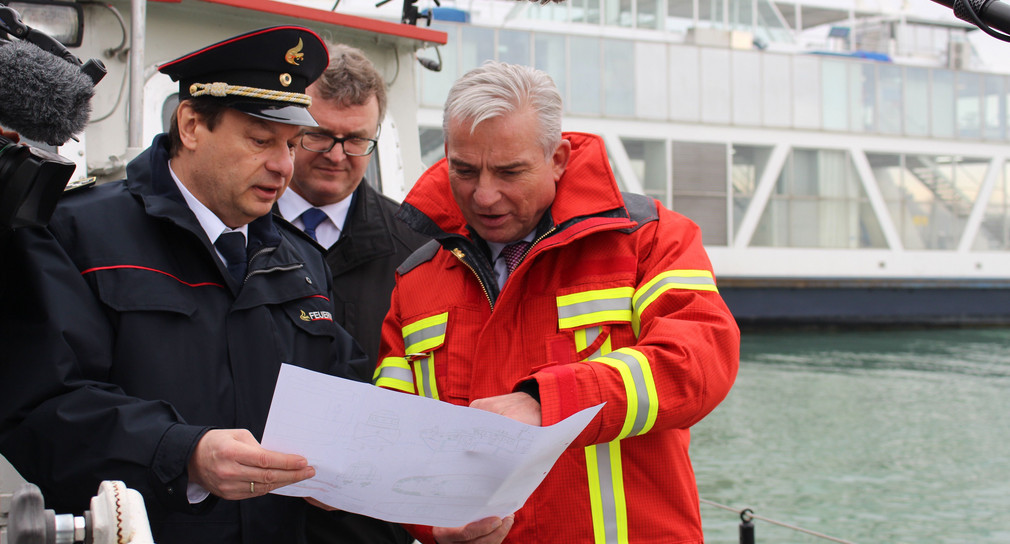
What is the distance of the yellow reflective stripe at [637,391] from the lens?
190 cm

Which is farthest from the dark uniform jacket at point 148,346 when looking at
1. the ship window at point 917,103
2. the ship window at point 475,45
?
the ship window at point 917,103

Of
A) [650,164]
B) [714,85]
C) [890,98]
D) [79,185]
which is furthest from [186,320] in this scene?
[890,98]

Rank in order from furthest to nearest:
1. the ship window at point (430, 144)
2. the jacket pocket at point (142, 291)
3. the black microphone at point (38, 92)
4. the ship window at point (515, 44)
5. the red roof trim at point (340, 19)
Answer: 1. the ship window at point (515, 44)
2. the ship window at point (430, 144)
3. the red roof trim at point (340, 19)
4. the jacket pocket at point (142, 291)
5. the black microphone at point (38, 92)

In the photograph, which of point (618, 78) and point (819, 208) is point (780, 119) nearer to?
point (819, 208)

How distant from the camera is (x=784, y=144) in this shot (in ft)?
80.3

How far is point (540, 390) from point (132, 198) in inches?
37.7

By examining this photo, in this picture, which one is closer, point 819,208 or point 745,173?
point 745,173

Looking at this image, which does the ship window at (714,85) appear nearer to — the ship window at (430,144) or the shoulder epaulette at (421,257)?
the ship window at (430,144)

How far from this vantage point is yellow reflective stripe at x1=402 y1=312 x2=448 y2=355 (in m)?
2.33

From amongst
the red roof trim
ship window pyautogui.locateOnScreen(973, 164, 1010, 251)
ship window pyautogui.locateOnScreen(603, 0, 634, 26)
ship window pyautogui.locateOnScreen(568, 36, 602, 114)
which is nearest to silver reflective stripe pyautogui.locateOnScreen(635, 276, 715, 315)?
the red roof trim

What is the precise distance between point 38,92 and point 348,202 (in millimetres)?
1717

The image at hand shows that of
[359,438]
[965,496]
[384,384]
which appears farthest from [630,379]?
[965,496]

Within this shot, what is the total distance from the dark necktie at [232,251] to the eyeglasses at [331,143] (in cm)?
101

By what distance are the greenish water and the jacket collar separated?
20.2 ft
